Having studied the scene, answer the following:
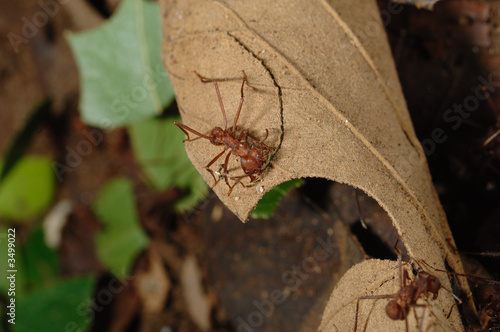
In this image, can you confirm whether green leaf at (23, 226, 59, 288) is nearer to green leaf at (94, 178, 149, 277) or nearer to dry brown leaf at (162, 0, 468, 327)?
green leaf at (94, 178, 149, 277)

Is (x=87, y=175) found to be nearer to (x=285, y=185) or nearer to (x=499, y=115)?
(x=285, y=185)

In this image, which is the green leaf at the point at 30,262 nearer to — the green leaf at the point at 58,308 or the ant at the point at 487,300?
the green leaf at the point at 58,308

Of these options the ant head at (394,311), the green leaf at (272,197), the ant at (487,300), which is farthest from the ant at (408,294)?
the green leaf at (272,197)

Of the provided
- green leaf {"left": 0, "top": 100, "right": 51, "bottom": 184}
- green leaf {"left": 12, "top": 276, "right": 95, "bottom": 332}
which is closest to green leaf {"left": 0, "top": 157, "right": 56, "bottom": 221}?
green leaf {"left": 0, "top": 100, "right": 51, "bottom": 184}

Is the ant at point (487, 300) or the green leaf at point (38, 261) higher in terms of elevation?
the green leaf at point (38, 261)

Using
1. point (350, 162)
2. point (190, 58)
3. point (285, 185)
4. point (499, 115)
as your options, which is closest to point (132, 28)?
point (190, 58)

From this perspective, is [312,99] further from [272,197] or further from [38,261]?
[38,261]
